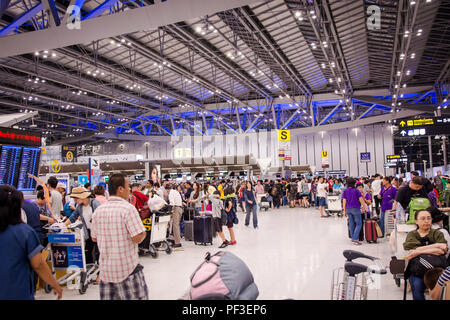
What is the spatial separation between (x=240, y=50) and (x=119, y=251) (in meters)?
15.4

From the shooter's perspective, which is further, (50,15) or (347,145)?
(347,145)

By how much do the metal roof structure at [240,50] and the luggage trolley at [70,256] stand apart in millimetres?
4899

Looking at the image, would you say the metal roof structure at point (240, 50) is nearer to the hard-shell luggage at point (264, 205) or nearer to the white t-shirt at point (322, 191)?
the white t-shirt at point (322, 191)

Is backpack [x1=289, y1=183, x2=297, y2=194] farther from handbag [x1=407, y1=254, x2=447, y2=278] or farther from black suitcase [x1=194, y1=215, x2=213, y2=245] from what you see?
handbag [x1=407, y1=254, x2=447, y2=278]

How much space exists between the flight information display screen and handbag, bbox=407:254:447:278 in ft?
22.1

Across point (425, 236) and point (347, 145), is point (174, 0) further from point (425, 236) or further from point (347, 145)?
point (347, 145)

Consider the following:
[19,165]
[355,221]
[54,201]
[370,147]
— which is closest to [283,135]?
[355,221]

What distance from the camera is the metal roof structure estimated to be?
31.4ft

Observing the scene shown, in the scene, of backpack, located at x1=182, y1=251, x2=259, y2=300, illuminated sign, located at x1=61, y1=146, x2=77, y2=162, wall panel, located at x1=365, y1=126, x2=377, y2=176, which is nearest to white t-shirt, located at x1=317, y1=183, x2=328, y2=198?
illuminated sign, located at x1=61, y1=146, x2=77, y2=162

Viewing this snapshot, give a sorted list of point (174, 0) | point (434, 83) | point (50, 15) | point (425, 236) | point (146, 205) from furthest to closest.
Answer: point (434, 83)
point (50, 15)
point (146, 205)
point (174, 0)
point (425, 236)

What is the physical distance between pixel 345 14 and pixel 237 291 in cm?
1545
